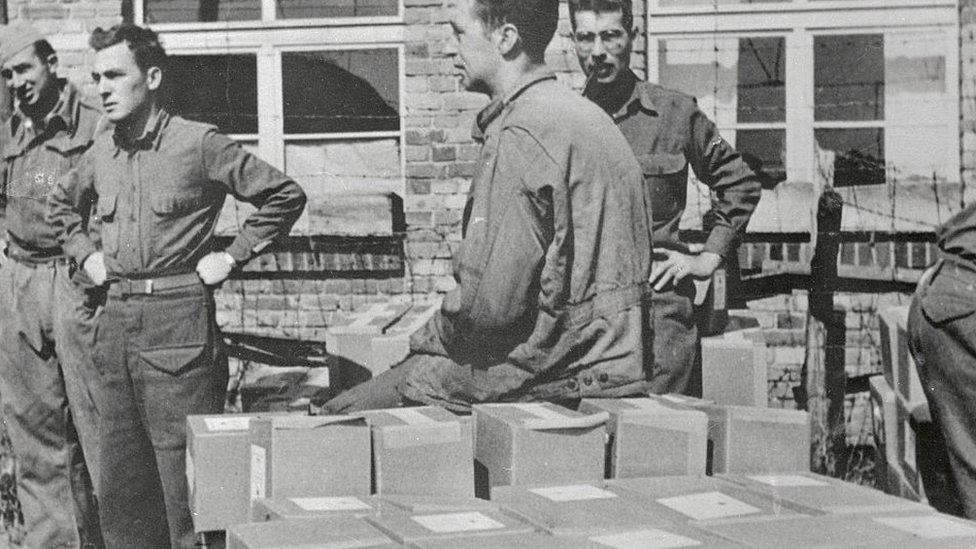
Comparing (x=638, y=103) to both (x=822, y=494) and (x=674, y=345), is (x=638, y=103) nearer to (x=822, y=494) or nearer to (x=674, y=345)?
(x=674, y=345)

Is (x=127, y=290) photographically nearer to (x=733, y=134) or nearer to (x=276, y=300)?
(x=276, y=300)

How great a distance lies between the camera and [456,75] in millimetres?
4367

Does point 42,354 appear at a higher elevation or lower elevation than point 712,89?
lower

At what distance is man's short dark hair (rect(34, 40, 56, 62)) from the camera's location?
14.6ft

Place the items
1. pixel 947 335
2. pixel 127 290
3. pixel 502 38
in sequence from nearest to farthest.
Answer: pixel 947 335 → pixel 502 38 → pixel 127 290

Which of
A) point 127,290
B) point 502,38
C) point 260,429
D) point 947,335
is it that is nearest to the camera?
point 260,429

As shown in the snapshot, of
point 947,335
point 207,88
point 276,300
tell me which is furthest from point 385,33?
point 947,335

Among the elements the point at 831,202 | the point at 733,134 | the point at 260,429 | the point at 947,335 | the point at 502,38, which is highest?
the point at 502,38

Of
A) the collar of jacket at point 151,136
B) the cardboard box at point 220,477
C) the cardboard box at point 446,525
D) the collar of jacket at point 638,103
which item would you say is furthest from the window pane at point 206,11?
the cardboard box at point 446,525

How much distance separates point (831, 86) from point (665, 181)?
37.4 inches

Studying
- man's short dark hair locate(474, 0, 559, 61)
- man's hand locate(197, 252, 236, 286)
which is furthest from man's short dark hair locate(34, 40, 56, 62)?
man's short dark hair locate(474, 0, 559, 61)

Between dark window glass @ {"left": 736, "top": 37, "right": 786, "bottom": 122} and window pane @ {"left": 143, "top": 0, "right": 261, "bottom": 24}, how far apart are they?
2.01 m

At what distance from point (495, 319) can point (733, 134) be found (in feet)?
5.15

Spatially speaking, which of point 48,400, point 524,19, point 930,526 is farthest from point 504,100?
point 48,400
